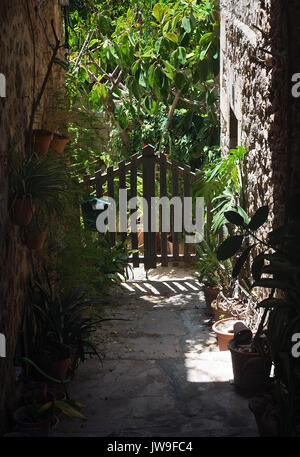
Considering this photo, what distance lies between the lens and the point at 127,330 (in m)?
5.68

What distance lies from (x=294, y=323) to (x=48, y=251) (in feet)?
7.19

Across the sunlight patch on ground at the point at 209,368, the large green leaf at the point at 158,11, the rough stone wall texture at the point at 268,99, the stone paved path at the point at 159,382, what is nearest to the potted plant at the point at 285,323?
the stone paved path at the point at 159,382

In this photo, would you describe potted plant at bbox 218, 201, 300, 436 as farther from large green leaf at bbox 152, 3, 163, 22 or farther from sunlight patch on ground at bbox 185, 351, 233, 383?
large green leaf at bbox 152, 3, 163, 22

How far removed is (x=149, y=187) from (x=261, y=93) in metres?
3.26

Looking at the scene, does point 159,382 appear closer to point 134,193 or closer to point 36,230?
point 36,230

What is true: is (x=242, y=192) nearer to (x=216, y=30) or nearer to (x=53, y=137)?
(x=53, y=137)

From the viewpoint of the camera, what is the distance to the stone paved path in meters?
3.44

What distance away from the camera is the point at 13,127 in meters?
3.58

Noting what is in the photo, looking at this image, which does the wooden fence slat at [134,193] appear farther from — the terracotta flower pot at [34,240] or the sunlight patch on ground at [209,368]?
the terracotta flower pot at [34,240]

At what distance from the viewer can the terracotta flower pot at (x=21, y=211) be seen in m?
3.41

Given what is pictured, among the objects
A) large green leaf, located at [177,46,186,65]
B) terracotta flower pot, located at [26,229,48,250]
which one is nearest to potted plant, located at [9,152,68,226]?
terracotta flower pot, located at [26,229,48,250]

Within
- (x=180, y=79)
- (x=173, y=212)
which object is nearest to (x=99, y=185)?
(x=173, y=212)
